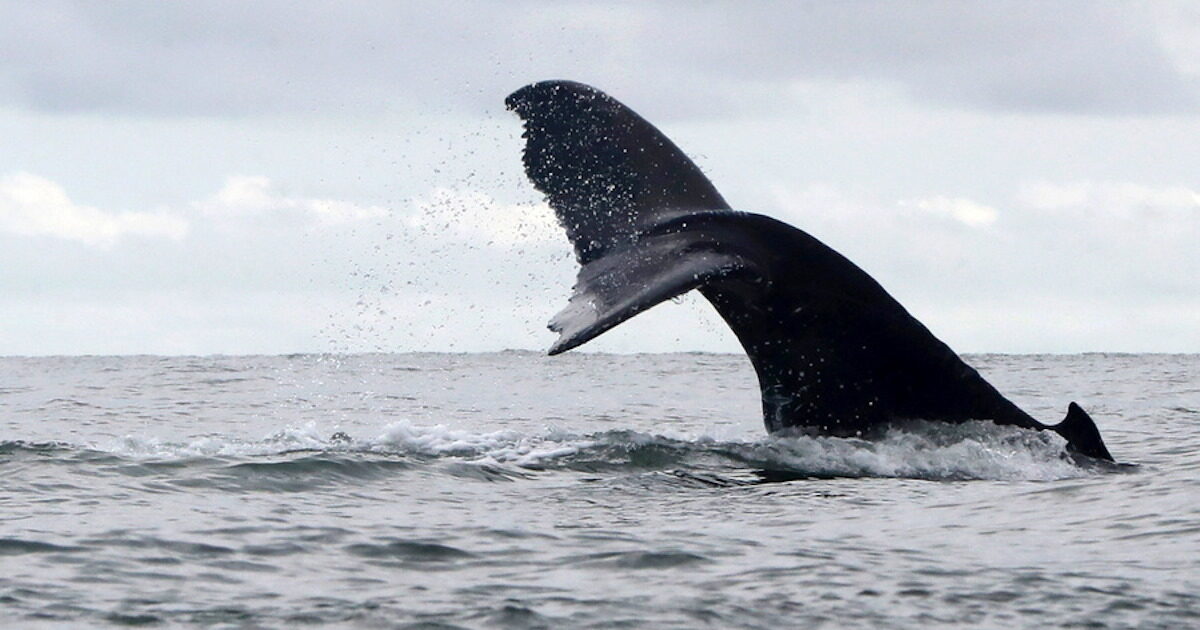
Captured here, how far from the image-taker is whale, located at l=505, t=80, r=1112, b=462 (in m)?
8.66

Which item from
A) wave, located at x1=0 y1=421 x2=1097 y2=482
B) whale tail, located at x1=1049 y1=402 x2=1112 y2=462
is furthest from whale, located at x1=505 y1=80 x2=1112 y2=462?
wave, located at x1=0 y1=421 x2=1097 y2=482

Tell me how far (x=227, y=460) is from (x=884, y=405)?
12.5 feet

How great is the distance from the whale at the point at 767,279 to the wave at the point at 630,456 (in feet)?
0.40

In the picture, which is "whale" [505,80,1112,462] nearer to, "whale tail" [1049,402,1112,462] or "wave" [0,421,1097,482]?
"whale tail" [1049,402,1112,462]

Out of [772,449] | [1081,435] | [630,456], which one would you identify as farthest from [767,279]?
[1081,435]

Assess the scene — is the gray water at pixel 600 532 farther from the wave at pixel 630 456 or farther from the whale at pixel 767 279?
the whale at pixel 767 279

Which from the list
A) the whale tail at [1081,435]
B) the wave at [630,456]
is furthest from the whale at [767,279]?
the wave at [630,456]

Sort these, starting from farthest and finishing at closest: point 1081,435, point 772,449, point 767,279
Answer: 1. point 772,449
2. point 1081,435
3. point 767,279

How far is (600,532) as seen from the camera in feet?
24.2

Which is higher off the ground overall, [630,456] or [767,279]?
[767,279]

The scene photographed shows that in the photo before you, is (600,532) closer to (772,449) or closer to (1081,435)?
(772,449)

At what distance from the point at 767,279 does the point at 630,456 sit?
193 centimetres

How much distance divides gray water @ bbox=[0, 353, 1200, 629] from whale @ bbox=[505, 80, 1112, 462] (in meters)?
0.22

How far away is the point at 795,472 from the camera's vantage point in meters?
9.20
